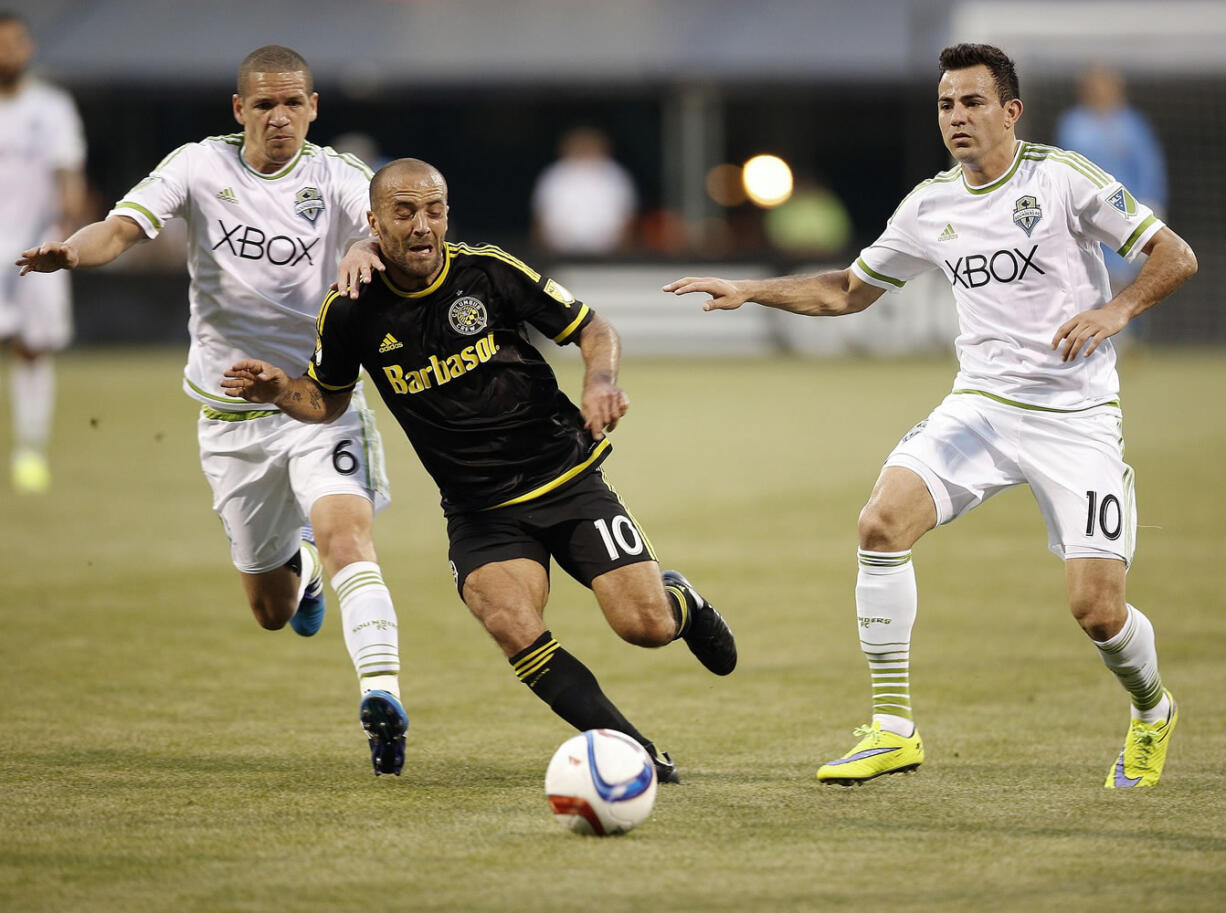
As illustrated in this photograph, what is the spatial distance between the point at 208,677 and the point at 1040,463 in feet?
11.6

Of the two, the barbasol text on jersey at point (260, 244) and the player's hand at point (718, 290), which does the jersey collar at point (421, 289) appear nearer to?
the player's hand at point (718, 290)

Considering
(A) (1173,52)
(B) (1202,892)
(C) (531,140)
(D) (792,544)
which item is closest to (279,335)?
(B) (1202,892)

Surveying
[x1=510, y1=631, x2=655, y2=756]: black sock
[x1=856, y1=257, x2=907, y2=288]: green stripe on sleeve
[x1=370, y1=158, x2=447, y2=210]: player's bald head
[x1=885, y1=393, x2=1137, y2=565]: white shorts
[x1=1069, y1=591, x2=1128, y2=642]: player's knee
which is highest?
[x1=370, y1=158, x2=447, y2=210]: player's bald head

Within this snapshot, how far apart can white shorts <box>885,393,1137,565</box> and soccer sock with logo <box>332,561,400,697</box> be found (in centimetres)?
170

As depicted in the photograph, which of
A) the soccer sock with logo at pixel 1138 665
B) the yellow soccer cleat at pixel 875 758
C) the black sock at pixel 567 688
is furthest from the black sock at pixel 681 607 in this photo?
the soccer sock with logo at pixel 1138 665

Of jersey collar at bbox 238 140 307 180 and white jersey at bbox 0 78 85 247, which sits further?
white jersey at bbox 0 78 85 247

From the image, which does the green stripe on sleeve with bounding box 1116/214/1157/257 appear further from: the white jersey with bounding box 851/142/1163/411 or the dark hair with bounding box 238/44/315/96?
the dark hair with bounding box 238/44/315/96

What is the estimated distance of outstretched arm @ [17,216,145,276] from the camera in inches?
231

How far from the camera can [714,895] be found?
14.2 feet

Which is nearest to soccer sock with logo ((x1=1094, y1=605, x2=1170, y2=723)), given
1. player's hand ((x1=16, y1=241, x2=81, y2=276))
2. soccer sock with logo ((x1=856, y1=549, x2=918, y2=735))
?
soccer sock with logo ((x1=856, y1=549, x2=918, y2=735))

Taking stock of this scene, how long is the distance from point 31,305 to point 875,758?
8423mm

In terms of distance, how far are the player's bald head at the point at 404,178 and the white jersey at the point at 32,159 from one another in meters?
7.41

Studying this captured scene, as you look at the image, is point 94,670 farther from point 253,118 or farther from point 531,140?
point 531,140

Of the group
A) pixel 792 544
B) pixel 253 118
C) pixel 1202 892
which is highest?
pixel 253 118
